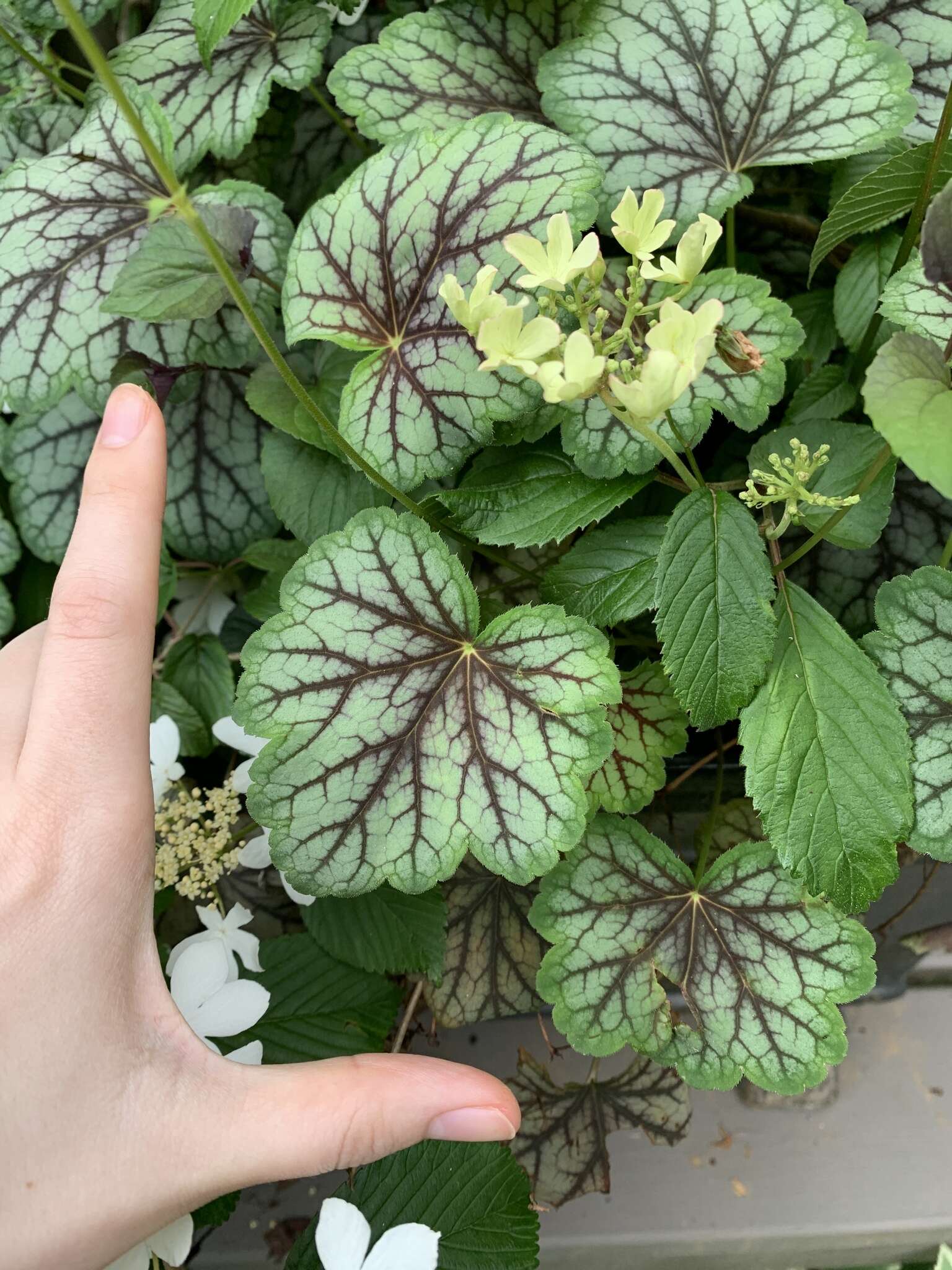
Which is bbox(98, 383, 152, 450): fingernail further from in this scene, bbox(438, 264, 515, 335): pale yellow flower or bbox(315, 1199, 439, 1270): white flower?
bbox(315, 1199, 439, 1270): white flower

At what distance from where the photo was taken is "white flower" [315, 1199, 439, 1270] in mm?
714

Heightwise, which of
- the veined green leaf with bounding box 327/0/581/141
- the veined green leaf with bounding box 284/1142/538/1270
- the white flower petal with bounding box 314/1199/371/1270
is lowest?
the veined green leaf with bounding box 284/1142/538/1270

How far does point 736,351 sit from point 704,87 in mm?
353

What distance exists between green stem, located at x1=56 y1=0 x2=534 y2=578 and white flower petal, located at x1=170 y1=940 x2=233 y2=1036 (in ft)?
1.32

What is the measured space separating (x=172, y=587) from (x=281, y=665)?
385 millimetres

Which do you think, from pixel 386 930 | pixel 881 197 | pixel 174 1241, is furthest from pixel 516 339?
pixel 174 1241

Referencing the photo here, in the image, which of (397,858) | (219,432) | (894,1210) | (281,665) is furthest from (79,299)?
(894,1210)

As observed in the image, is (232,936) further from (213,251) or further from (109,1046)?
(213,251)

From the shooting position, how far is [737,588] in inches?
26.6

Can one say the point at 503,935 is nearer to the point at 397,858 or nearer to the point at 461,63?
the point at 397,858

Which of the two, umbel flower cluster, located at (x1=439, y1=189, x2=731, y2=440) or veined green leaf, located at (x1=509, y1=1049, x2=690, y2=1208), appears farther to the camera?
veined green leaf, located at (x1=509, y1=1049, x2=690, y2=1208)

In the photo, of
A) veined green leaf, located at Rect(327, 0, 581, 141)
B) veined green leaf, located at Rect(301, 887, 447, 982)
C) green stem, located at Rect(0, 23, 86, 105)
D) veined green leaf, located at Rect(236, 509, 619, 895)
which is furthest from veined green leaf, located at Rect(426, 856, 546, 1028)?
green stem, located at Rect(0, 23, 86, 105)

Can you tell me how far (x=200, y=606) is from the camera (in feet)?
3.80

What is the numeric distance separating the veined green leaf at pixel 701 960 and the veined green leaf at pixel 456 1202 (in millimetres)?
177
